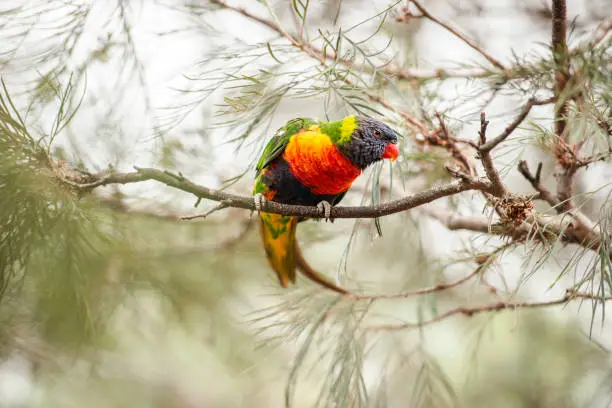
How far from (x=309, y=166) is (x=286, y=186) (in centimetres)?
12

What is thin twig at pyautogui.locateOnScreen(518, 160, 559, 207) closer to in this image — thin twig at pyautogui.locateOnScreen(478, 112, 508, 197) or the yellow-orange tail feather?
thin twig at pyautogui.locateOnScreen(478, 112, 508, 197)

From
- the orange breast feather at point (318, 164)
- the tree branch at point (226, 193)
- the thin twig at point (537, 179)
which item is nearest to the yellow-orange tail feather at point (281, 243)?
the orange breast feather at point (318, 164)

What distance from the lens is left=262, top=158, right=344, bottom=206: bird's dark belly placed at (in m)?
1.75

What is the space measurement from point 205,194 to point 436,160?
75cm

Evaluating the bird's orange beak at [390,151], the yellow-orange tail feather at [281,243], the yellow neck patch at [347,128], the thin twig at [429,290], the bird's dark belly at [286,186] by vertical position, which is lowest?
the thin twig at [429,290]

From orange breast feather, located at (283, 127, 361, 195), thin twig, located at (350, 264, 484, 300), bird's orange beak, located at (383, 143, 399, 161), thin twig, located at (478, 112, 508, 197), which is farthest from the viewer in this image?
orange breast feather, located at (283, 127, 361, 195)

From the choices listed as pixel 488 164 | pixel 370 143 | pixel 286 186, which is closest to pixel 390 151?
pixel 370 143

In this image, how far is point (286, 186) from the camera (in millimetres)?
1768

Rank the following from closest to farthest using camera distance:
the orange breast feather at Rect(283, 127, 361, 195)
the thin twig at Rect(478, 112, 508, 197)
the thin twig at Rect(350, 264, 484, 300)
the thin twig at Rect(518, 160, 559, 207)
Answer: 1. the thin twig at Rect(478, 112, 508, 197)
2. the thin twig at Rect(518, 160, 559, 207)
3. the thin twig at Rect(350, 264, 484, 300)
4. the orange breast feather at Rect(283, 127, 361, 195)

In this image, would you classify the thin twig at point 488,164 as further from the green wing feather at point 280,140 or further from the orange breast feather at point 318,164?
the green wing feather at point 280,140

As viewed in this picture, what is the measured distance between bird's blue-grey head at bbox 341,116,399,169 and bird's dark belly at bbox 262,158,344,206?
0.65 feet

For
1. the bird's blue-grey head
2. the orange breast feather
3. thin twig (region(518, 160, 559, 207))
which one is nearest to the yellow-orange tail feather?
the orange breast feather

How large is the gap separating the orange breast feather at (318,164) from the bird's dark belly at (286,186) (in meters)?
0.02

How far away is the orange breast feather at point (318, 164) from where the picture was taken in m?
1.66
